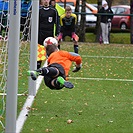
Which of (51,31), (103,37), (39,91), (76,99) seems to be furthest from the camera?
(103,37)

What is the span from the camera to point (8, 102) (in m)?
8.01

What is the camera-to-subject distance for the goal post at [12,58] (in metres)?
7.90

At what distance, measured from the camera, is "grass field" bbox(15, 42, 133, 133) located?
925 cm

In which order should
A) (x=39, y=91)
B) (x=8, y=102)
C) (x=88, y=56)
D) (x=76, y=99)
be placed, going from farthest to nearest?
(x=88, y=56) < (x=39, y=91) < (x=76, y=99) < (x=8, y=102)

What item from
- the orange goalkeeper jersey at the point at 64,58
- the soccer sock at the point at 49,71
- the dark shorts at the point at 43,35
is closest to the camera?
the soccer sock at the point at 49,71

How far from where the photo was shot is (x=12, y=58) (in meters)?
7.96

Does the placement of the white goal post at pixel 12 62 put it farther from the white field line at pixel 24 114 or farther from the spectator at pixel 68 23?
the spectator at pixel 68 23

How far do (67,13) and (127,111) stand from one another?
27.4 feet

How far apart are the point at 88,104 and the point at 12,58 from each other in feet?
11.4

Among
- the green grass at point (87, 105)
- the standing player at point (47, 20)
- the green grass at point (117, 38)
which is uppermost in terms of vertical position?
the standing player at point (47, 20)

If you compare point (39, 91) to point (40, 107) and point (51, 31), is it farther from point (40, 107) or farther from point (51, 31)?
point (51, 31)

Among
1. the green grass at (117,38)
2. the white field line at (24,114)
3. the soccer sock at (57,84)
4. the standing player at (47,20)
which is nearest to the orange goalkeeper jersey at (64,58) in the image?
the soccer sock at (57,84)

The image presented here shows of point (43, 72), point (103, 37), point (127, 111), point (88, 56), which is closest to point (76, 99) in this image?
point (127, 111)

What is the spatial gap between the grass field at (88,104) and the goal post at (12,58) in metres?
0.88
